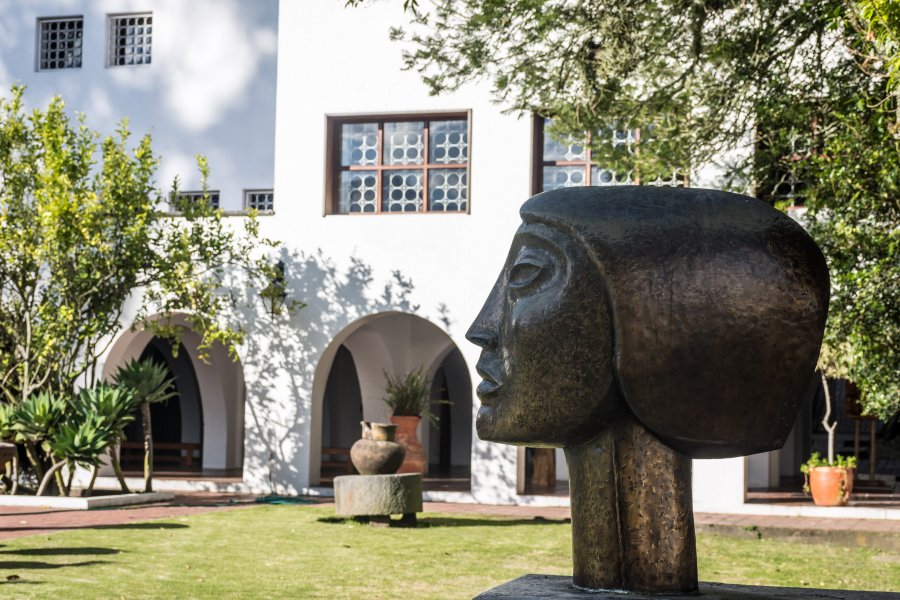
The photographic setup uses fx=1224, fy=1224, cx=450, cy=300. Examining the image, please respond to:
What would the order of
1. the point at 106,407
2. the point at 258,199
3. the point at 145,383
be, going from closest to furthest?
1. the point at 106,407
2. the point at 145,383
3. the point at 258,199

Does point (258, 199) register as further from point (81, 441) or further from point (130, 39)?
point (81, 441)

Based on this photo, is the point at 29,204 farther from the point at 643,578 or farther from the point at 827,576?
the point at 643,578

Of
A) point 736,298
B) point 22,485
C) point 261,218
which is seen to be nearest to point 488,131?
point 261,218

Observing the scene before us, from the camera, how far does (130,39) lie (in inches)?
879

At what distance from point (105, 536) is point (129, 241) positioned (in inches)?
205

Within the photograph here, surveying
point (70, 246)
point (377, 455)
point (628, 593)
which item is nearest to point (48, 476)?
point (70, 246)

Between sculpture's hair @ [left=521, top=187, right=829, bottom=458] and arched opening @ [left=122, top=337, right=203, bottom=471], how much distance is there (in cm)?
1912

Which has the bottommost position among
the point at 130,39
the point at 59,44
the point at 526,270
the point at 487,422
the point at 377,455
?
the point at 377,455

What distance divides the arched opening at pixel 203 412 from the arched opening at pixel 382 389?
1693mm

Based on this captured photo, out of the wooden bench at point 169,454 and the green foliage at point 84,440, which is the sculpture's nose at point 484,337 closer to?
the green foliage at point 84,440

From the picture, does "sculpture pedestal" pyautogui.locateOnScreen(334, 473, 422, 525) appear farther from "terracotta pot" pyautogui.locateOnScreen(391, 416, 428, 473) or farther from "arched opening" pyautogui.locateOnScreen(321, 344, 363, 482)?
"arched opening" pyautogui.locateOnScreen(321, 344, 363, 482)

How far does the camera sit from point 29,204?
1638cm

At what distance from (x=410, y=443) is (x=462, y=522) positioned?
139 inches

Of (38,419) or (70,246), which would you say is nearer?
(38,419)
